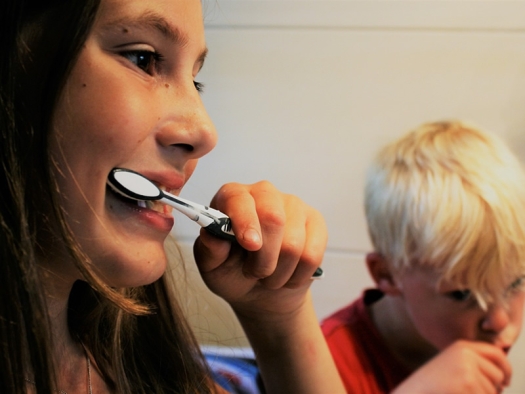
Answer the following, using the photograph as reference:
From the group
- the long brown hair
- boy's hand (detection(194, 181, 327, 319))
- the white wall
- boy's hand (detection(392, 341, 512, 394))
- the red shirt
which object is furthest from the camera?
the white wall

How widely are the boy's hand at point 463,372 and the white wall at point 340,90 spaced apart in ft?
1.19

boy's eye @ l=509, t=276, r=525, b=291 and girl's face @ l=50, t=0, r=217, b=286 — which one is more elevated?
girl's face @ l=50, t=0, r=217, b=286

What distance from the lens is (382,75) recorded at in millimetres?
1074

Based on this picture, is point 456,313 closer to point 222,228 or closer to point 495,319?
point 495,319

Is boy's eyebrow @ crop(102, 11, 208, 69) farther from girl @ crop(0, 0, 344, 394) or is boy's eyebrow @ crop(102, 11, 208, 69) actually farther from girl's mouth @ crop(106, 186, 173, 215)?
girl's mouth @ crop(106, 186, 173, 215)

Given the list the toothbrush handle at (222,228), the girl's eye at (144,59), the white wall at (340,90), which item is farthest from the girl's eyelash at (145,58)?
the white wall at (340,90)

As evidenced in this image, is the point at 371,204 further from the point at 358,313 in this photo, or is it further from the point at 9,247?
the point at 9,247

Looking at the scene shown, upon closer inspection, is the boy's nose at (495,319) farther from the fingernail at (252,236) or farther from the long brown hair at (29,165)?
the long brown hair at (29,165)

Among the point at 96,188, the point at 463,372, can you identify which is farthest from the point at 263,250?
the point at 463,372

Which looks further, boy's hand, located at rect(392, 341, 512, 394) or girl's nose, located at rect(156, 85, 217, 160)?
boy's hand, located at rect(392, 341, 512, 394)

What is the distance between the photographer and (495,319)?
2.59ft

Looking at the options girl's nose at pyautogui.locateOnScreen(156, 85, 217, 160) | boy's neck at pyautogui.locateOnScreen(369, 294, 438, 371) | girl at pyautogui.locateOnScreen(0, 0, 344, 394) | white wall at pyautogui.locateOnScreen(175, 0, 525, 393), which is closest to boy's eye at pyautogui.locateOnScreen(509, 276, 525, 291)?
boy's neck at pyautogui.locateOnScreen(369, 294, 438, 371)

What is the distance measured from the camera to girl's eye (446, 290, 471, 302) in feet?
2.61

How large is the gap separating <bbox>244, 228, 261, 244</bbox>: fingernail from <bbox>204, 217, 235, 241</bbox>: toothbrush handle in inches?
0.8
